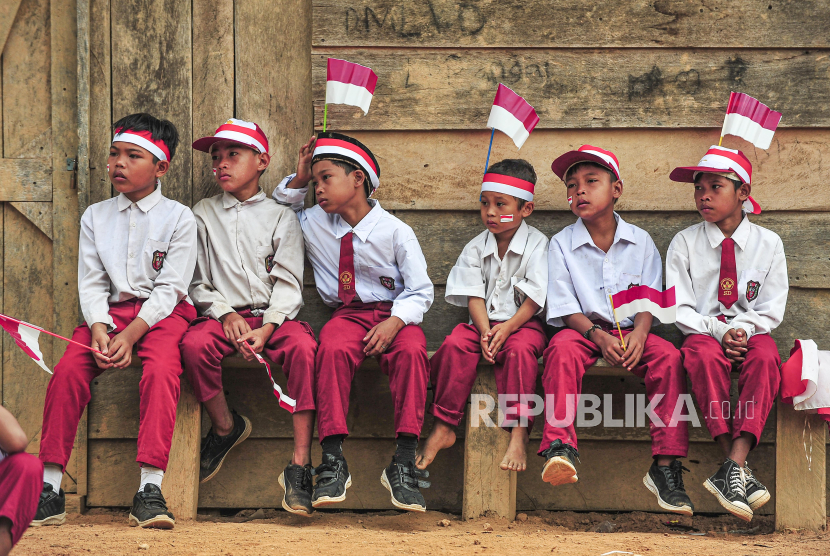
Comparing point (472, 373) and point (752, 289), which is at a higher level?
point (752, 289)

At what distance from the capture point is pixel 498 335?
3217 mm

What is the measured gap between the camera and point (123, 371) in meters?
3.51

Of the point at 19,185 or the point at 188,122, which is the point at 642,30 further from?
the point at 19,185

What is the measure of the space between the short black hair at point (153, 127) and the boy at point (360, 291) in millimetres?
517

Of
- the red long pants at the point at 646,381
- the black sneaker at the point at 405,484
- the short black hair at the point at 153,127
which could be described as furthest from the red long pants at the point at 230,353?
the red long pants at the point at 646,381

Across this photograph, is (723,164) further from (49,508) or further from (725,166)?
(49,508)

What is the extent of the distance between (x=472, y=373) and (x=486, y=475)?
43cm

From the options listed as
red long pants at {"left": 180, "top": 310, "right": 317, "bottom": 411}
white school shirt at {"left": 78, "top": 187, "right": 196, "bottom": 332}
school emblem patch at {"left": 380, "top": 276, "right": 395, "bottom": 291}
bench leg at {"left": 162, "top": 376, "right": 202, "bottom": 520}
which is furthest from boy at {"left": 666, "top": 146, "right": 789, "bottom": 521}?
white school shirt at {"left": 78, "top": 187, "right": 196, "bottom": 332}

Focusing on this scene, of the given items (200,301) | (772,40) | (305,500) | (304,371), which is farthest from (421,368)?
(772,40)

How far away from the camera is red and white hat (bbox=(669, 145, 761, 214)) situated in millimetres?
3354

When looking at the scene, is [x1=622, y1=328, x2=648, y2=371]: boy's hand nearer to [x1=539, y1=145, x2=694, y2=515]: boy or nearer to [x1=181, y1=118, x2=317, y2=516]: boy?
[x1=539, y1=145, x2=694, y2=515]: boy

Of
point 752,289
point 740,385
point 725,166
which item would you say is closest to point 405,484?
point 740,385

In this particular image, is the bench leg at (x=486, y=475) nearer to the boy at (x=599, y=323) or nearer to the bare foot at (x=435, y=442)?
the bare foot at (x=435, y=442)

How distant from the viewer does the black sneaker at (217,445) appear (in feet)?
11.0
